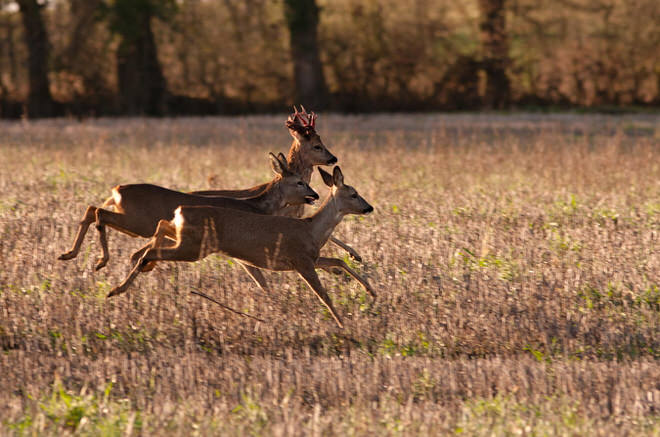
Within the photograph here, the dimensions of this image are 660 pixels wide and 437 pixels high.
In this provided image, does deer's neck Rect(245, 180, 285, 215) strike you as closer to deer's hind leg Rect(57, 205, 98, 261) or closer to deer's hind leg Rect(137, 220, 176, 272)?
deer's hind leg Rect(137, 220, 176, 272)

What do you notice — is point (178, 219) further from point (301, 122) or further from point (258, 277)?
point (301, 122)

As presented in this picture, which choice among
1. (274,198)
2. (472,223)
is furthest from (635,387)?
(472,223)

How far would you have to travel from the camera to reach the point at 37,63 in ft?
104

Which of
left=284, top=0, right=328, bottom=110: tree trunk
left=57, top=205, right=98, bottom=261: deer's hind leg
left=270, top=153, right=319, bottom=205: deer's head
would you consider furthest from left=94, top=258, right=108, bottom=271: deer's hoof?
left=284, top=0, right=328, bottom=110: tree trunk

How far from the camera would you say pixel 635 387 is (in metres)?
5.57

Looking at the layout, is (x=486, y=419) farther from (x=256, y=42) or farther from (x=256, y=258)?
(x=256, y=42)

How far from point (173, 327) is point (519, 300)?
2.58 meters

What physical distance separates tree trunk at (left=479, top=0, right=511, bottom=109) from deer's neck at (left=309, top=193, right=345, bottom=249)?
2652 centimetres

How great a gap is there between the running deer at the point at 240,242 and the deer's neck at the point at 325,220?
63 millimetres

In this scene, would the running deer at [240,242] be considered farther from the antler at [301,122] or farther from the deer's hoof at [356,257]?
the antler at [301,122]

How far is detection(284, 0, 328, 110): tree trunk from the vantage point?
106 feet

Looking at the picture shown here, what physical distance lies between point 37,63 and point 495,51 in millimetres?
15320

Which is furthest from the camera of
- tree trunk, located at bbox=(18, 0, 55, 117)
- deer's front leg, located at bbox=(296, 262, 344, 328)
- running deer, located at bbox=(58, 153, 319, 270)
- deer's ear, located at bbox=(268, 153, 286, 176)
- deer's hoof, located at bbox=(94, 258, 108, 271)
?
tree trunk, located at bbox=(18, 0, 55, 117)

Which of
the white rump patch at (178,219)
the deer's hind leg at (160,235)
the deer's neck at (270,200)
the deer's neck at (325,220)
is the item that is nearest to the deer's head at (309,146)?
the deer's neck at (270,200)
